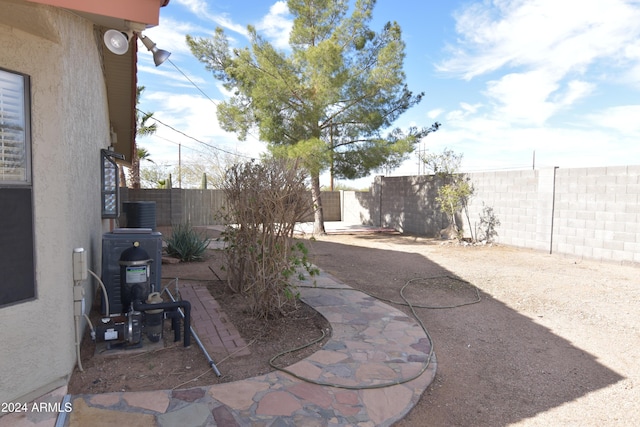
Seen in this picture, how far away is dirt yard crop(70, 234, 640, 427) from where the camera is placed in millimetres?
2850

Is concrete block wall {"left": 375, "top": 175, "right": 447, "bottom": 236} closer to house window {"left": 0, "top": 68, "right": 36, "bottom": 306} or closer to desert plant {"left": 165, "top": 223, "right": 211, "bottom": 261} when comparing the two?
desert plant {"left": 165, "top": 223, "right": 211, "bottom": 261}

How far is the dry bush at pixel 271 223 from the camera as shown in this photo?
4051 mm

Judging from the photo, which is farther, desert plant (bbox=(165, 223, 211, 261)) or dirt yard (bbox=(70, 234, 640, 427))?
desert plant (bbox=(165, 223, 211, 261))

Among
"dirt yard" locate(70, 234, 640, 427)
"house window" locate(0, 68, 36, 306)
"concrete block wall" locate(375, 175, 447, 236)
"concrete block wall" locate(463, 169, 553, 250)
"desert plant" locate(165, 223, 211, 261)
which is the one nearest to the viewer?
"house window" locate(0, 68, 36, 306)

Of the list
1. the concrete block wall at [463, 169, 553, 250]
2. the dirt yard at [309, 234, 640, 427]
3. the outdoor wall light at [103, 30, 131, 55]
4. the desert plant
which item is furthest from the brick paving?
the concrete block wall at [463, 169, 553, 250]

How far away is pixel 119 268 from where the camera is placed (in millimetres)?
4102

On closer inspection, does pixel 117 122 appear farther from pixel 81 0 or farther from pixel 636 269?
pixel 636 269

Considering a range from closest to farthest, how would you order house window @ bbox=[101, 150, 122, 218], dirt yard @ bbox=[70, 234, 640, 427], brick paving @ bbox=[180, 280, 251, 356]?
dirt yard @ bbox=[70, 234, 640, 427] < brick paving @ bbox=[180, 280, 251, 356] < house window @ bbox=[101, 150, 122, 218]

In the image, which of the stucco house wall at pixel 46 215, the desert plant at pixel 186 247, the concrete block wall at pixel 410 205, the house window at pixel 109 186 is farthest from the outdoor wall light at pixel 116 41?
the concrete block wall at pixel 410 205

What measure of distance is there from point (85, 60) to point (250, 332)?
324 cm

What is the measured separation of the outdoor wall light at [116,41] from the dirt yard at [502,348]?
2647mm

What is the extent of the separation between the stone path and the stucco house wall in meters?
0.35

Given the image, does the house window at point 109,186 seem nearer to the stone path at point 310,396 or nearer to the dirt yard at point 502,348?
the dirt yard at point 502,348

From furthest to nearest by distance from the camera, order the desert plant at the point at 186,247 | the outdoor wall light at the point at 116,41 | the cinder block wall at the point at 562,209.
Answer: the cinder block wall at the point at 562,209
the desert plant at the point at 186,247
the outdoor wall light at the point at 116,41
